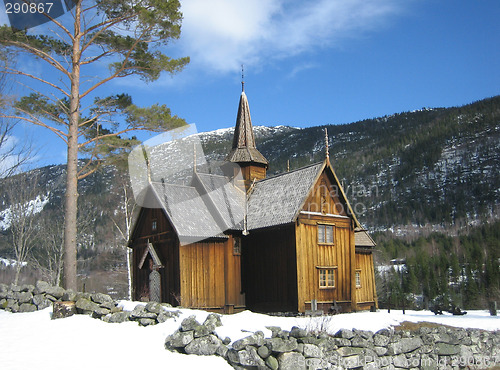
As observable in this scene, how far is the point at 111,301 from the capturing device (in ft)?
44.9

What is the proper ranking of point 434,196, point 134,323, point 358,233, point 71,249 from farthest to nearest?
point 434,196, point 358,233, point 71,249, point 134,323

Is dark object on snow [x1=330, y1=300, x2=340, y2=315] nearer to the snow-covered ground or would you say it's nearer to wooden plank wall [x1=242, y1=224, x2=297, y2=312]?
wooden plank wall [x1=242, y1=224, x2=297, y2=312]

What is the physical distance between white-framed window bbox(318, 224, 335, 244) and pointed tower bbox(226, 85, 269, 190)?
6082 mm

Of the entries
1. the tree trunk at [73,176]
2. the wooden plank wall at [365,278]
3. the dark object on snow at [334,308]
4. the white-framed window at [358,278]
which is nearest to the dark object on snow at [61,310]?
the tree trunk at [73,176]

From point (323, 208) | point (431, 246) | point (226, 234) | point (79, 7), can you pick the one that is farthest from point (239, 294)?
point (431, 246)

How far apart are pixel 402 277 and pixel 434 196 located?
97347 millimetres

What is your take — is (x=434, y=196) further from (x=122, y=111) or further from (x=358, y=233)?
(x=122, y=111)

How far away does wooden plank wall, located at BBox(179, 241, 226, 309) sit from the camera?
2158 cm

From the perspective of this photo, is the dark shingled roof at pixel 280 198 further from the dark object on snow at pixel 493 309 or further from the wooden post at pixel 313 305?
the dark object on snow at pixel 493 309

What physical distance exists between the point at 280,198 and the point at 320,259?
382cm

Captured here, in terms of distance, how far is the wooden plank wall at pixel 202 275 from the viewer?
2158 cm

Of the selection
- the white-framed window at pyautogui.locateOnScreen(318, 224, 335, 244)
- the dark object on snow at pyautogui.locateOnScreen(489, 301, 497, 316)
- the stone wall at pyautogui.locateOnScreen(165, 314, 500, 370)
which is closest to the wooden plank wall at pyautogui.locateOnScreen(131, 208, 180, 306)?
the white-framed window at pyautogui.locateOnScreen(318, 224, 335, 244)

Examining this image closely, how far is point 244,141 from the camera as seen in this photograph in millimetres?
30000

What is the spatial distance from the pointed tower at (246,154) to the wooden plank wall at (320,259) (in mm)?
6283
